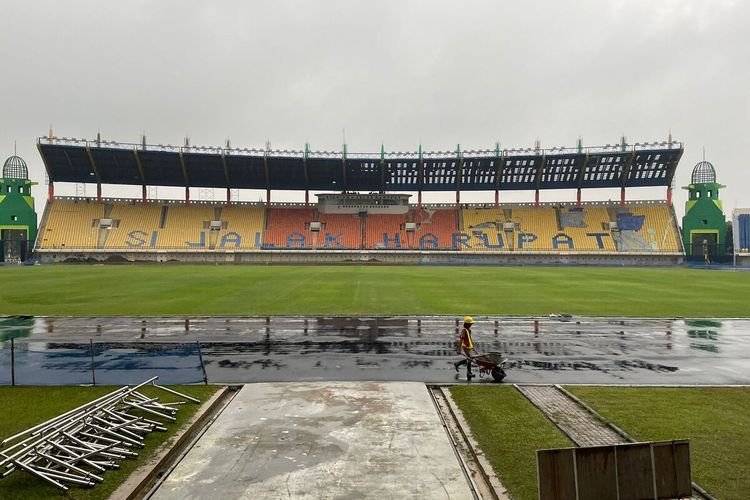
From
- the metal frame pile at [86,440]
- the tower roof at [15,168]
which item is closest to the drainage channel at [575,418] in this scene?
the metal frame pile at [86,440]

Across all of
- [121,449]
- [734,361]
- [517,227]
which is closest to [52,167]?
[517,227]

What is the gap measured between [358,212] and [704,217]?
54.1 metres

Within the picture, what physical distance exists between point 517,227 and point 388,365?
217 ft

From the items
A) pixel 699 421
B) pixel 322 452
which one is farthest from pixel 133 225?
pixel 699 421

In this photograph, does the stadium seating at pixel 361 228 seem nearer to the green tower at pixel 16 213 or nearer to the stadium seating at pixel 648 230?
the stadium seating at pixel 648 230

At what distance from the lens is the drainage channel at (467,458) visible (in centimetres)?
595

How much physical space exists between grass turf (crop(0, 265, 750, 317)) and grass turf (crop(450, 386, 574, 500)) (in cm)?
1245

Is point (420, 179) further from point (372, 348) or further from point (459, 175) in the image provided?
point (372, 348)

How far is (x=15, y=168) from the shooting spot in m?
72.1

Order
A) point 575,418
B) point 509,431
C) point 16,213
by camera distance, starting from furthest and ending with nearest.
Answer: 1. point 16,213
2. point 575,418
3. point 509,431

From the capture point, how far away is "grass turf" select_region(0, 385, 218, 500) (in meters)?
5.86

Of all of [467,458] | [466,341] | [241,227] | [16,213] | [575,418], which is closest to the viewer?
[467,458]

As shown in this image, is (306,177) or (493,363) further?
(306,177)

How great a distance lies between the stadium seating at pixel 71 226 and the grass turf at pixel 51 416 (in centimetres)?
6647
